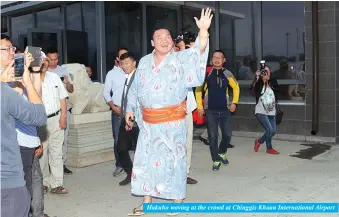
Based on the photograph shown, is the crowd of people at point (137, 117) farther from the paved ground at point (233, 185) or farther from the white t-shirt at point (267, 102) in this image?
the white t-shirt at point (267, 102)

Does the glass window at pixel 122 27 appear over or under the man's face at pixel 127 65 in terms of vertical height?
over

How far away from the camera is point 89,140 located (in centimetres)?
650

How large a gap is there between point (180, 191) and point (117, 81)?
83.7 inches

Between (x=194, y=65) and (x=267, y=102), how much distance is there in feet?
10.6

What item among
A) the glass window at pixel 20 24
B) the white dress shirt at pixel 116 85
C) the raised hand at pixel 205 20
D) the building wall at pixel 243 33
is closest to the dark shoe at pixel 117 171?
the white dress shirt at pixel 116 85

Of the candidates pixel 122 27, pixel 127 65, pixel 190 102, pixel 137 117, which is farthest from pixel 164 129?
pixel 122 27

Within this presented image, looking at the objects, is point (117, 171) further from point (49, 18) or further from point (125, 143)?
point (49, 18)

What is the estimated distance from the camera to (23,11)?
39.6 ft

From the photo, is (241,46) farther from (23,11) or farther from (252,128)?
(23,11)

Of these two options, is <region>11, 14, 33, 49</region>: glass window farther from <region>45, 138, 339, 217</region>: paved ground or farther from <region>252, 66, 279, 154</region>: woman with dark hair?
<region>252, 66, 279, 154</region>: woman with dark hair

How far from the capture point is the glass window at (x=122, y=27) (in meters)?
10.6

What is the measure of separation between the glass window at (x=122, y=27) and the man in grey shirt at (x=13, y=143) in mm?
8195

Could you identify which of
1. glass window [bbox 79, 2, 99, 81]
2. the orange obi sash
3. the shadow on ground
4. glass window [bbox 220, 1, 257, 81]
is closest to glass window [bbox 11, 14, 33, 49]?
glass window [bbox 79, 2, 99, 81]

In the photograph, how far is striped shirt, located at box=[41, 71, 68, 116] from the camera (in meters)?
4.67
